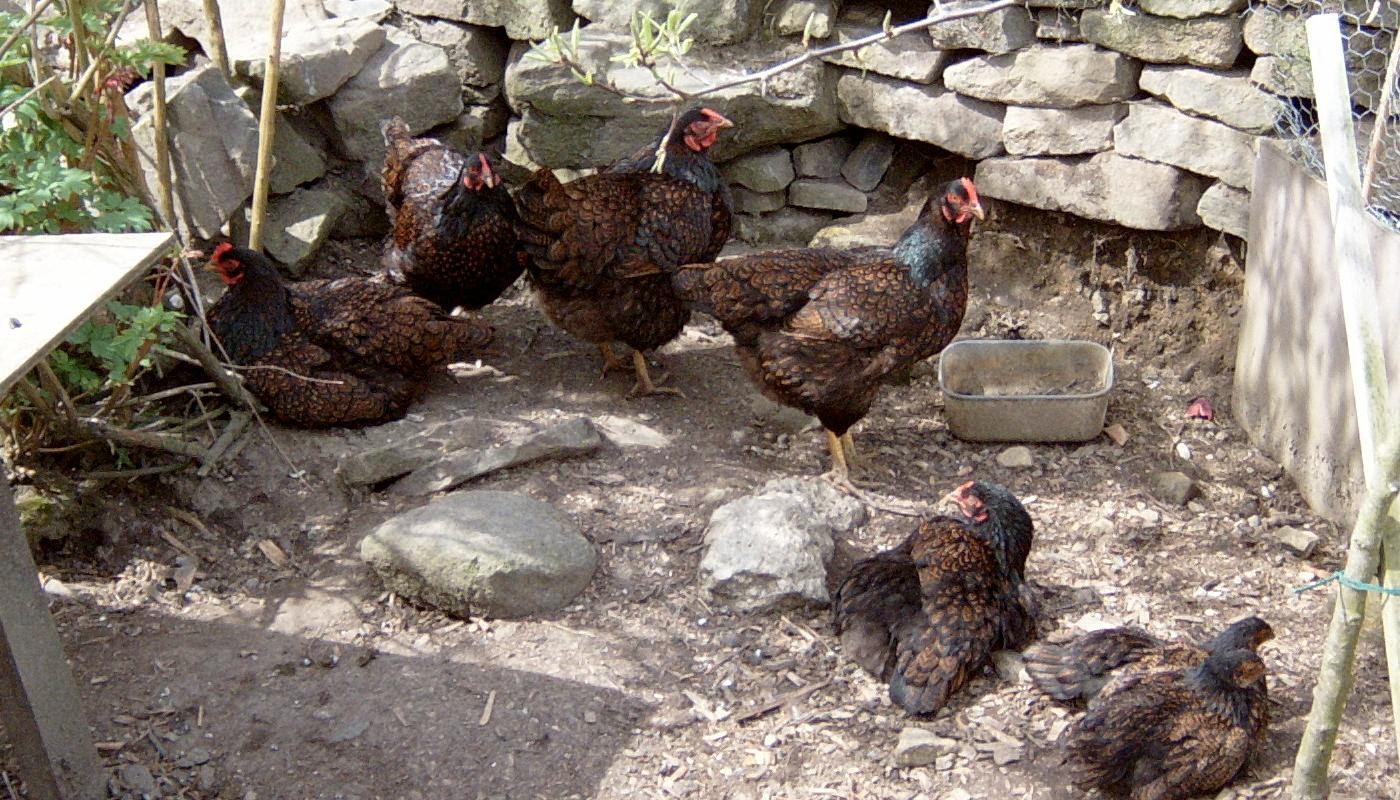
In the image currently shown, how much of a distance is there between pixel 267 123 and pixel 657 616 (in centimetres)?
274

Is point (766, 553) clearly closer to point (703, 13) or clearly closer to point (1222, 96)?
point (1222, 96)

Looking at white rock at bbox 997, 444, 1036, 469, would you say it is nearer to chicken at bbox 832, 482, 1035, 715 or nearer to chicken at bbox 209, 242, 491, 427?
chicken at bbox 832, 482, 1035, 715

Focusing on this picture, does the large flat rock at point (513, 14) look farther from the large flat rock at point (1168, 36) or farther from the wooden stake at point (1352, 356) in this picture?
the wooden stake at point (1352, 356)

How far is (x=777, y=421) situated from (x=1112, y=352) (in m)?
1.56

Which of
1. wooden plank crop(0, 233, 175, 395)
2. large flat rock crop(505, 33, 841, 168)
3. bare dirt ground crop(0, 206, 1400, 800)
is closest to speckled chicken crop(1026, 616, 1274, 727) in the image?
bare dirt ground crop(0, 206, 1400, 800)

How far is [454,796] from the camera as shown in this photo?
3457mm

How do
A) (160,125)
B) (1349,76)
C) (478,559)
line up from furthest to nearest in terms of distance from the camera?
(160,125), (1349,76), (478,559)

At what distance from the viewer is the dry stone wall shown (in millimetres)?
5262

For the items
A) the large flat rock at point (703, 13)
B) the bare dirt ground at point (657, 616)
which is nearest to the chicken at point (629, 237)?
the bare dirt ground at point (657, 616)

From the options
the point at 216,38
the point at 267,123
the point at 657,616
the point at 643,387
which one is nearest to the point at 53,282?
the point at 657,616

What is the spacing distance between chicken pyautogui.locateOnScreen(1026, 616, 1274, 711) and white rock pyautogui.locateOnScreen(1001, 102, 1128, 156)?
8.53ft

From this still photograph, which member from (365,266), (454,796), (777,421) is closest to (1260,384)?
(777,421)

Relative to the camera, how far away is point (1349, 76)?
15.5ft

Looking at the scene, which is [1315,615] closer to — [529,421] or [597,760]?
[597,760]
